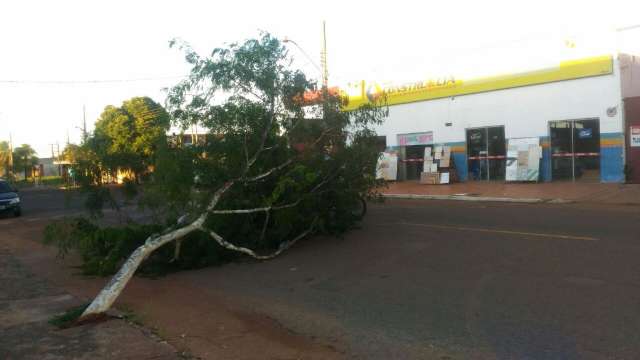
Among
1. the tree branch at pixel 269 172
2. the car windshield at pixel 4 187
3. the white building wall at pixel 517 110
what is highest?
the white building wall at pixel 517 110

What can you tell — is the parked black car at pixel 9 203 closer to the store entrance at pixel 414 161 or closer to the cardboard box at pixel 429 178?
the cardboard box at pixel 429 178

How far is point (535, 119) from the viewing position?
23.7 metres

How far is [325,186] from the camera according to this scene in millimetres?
11492

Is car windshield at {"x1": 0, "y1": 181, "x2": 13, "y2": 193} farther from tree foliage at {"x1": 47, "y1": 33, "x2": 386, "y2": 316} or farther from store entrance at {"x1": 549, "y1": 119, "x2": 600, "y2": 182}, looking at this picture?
store entrance at {"x1": 549, "y1": 119, "x2": 600, "y2": 182}

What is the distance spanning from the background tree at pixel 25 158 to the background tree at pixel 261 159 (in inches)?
3293

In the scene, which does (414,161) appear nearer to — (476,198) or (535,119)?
(535,119)

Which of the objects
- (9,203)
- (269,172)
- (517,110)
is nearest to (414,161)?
(517,110)

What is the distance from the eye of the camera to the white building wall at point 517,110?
21.5m

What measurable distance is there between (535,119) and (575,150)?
6.58ft

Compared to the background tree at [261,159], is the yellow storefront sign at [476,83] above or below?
above

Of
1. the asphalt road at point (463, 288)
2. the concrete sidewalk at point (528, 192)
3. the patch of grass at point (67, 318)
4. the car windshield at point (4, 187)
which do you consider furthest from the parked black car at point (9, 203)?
the patch of grass at point (67, 318)

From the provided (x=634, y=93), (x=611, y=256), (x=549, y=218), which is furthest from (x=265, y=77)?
(x=634, y=93)

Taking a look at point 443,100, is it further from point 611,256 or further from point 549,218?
point 611,256

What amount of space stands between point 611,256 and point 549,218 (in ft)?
15.3
